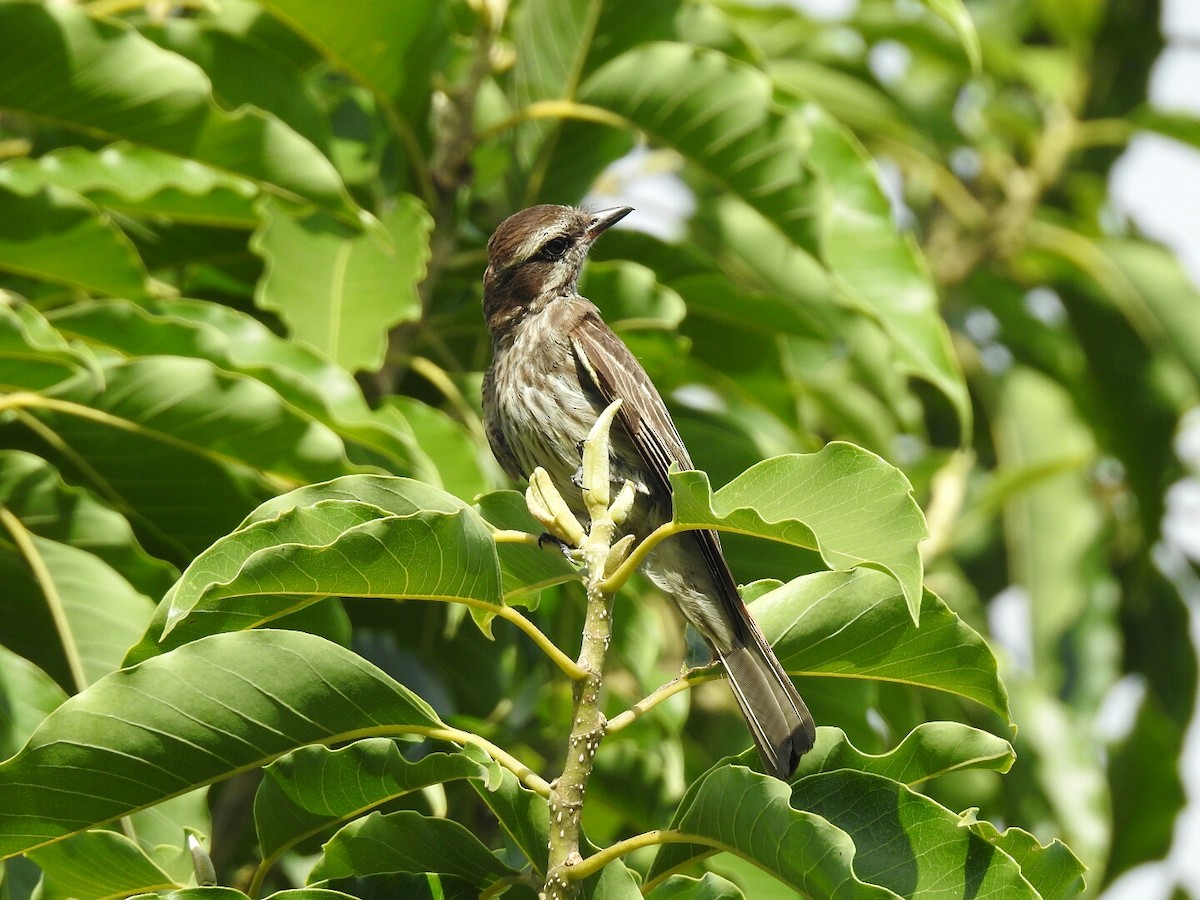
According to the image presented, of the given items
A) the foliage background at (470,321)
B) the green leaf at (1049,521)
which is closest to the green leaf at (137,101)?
the foliage background at (470,321)

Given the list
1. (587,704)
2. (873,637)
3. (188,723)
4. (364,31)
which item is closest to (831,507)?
(873,637)

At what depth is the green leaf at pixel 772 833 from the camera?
1.79 metres

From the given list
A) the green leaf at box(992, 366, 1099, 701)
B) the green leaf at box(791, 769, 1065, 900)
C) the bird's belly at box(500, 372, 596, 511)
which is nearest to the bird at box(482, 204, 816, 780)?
the bird's belly at box(500, 372, 596, 511)

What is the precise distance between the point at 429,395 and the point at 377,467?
91 cm

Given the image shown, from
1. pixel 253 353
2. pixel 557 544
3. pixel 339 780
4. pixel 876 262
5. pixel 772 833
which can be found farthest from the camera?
pixel 876 262

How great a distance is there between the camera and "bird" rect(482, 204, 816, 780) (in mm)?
3080

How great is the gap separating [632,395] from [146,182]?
1.32 m

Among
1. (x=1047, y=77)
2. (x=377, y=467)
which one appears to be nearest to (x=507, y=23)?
(x=377, y=467)

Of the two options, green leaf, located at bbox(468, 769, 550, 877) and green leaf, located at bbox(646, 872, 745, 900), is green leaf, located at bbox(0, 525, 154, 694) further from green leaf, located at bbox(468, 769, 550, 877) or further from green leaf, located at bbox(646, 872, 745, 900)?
green leaf, located at bbox(646, 872, 745, 900)

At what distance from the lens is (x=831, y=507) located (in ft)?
6.30

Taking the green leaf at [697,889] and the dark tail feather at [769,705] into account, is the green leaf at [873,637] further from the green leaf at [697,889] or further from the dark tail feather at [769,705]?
the green leaf at [697,889]

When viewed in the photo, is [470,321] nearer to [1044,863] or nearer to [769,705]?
[769,705]

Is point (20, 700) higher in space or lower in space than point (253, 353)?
lower

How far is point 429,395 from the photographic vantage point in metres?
4.01
